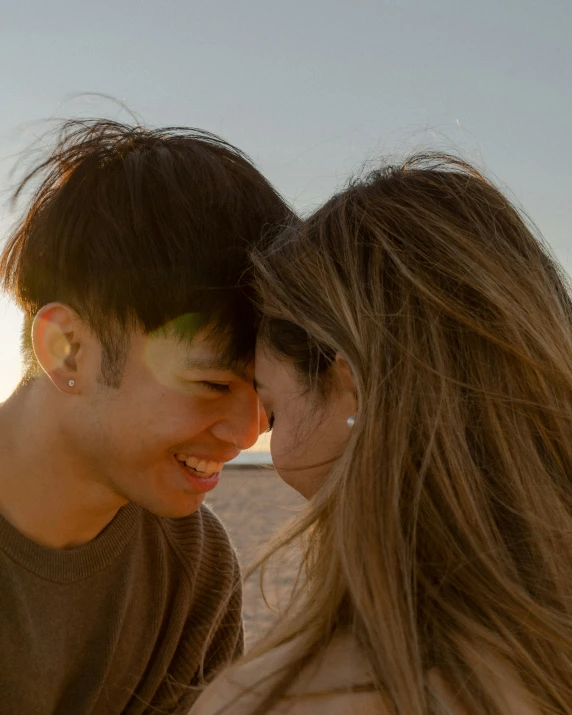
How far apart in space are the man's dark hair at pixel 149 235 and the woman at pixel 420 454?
0.37 meters

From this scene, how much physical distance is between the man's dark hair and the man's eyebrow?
0.09 ft

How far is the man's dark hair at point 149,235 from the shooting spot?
2.47 meters

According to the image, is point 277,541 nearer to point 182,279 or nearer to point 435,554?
point 435,554

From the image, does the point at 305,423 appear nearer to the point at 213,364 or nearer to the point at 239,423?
the point at 213,364

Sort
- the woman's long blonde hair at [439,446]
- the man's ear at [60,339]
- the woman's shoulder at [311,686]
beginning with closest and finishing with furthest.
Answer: the woman's shoulder at [311,686] → the woman's long blonde hair at [439,446] → the man's ear at [60,339]

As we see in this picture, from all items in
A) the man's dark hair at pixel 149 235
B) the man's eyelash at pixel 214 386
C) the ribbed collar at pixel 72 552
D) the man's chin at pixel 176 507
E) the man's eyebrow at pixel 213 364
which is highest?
the man's dark hair at pixel 149 235

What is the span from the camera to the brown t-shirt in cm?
250

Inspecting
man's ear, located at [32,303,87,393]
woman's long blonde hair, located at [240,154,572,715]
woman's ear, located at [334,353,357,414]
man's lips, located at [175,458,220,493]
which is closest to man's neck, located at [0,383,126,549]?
man's ear, located at [32,303,87,393]

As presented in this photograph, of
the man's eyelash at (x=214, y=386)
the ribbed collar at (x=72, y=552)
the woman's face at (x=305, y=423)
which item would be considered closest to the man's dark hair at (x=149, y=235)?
the man's eyelash at (x=214, y=386)

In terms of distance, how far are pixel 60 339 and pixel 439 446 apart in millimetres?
1334

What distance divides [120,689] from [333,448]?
140 centimetres

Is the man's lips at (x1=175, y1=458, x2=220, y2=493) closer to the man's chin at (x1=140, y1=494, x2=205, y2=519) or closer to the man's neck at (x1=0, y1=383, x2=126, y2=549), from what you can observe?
the man's chin at (x1=140, y1=494, x2=205, y2=519)

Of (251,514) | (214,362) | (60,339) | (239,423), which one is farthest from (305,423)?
(251,514)

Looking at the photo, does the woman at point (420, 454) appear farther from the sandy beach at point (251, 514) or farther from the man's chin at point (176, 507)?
the sandy beach at point (251, 514)
